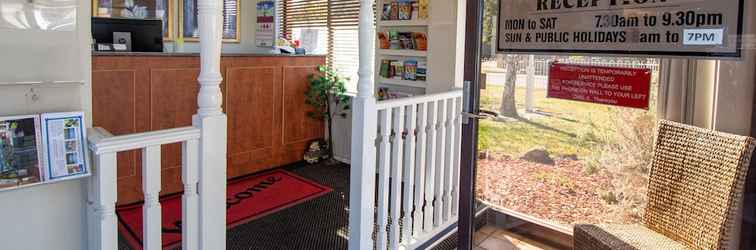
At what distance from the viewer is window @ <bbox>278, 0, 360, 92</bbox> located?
15.4 feet

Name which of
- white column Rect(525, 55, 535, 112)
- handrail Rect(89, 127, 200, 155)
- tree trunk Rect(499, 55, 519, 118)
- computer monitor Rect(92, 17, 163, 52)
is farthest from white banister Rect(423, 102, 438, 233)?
computer monitor Rect(92, 17, 163, 52)

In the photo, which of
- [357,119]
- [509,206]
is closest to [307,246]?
[357,119]

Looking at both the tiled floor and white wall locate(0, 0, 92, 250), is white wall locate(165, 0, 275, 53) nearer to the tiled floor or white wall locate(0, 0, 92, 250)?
the tiled floor

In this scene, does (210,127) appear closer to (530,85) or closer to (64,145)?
(64,145)

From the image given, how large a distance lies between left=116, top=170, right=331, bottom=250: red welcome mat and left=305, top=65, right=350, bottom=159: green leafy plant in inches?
26.9

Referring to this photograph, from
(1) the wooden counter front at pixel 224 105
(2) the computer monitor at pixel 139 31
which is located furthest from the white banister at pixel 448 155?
(2) the computer monitor at pixel 139 31

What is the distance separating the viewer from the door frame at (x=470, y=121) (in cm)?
219

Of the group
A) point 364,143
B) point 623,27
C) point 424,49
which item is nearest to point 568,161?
point 623,27

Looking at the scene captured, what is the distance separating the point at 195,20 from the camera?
5.72 meters

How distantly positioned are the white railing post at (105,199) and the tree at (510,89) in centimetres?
147

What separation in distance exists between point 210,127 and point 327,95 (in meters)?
3.17

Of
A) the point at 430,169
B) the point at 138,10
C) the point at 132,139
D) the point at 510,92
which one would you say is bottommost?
the point at 430,169

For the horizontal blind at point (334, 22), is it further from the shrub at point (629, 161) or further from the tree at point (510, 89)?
the shrub at point (629, 161)

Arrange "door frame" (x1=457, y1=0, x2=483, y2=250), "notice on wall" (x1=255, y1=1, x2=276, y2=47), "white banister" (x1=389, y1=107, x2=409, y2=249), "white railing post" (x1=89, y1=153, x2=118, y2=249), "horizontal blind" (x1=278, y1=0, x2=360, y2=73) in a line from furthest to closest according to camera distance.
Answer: "notice on wall" (x1=255, y1=1, x2=276, y2=47)
"horizontal blind" (x1=278, y1=0, x2=360, y2=73)
"white banister" (x1=389, y1=107, x2=409, y2=249)
"door frame" (x1=457, y1=0, x2=483, y2=250)
"white railing post" (x1=89, y1=153, x2=118, y2=249)
